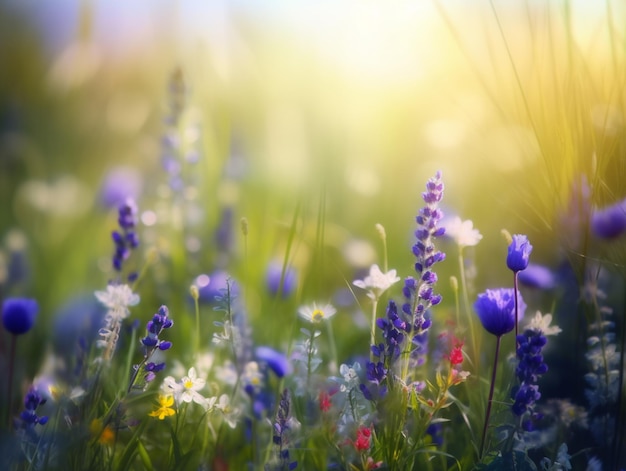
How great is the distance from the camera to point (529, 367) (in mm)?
1214

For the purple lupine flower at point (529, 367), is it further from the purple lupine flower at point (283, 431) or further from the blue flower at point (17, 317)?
the blue flower at point (17, 317)

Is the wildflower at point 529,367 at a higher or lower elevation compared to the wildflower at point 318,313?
lower

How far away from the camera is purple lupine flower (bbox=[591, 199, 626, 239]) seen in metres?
1.47

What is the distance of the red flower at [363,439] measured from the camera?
1.16 metres

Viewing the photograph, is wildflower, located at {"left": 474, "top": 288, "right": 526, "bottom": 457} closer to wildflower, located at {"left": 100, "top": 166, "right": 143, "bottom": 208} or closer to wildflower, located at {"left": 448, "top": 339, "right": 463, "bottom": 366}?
wildflower, located at {"left": 448, "top": 339, "right": 463, "bottom": 366}

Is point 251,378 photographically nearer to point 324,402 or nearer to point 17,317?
point 324,402

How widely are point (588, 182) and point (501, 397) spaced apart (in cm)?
40

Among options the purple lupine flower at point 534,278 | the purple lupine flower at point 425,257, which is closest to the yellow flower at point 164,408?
the purple lupine flower at point 425,257

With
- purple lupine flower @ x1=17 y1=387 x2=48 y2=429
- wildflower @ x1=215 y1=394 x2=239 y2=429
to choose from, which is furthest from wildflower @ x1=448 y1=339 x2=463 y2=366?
purple lupine flower @ x1=17 y1=387 x2=48 y2=429

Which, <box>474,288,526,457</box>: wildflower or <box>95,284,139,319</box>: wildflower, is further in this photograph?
<box>95,284,139,319</box>: wildflower

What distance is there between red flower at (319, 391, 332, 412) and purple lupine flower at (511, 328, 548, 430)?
0.98 ft

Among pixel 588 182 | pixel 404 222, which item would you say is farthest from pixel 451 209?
pixel 588 182

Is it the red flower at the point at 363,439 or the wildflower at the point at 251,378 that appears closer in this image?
the red flower at the point at 363,439

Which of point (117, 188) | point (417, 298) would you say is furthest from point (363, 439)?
point (117, 188)
